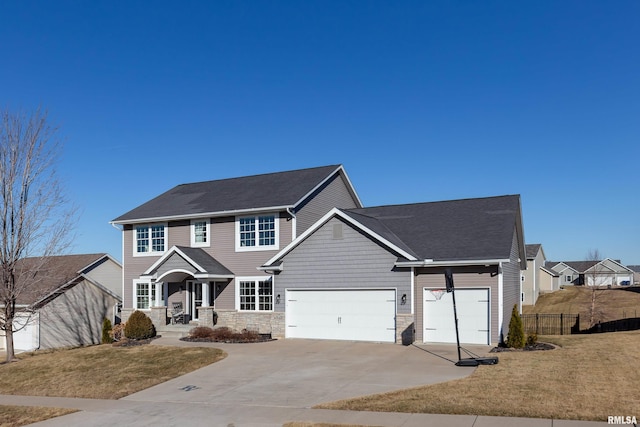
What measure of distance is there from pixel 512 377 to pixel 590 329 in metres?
21.5

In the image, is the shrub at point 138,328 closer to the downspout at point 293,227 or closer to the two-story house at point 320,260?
the two-story house at point 320,260

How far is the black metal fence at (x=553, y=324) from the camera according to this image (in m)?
30.0

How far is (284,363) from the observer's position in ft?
62.0

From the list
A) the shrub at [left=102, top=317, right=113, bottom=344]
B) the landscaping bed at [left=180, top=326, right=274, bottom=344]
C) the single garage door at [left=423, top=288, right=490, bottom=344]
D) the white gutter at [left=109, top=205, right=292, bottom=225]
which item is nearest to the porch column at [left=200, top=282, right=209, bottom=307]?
the landscaping bed at [left=180, top=326, right=274, bottom=344]

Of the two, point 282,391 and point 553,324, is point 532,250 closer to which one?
point 553,324

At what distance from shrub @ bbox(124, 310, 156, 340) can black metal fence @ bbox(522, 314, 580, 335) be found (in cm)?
1907

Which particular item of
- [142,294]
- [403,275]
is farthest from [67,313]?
[403,275]

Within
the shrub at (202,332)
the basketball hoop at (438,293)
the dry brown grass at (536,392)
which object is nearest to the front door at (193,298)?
the shrub at (202,332)

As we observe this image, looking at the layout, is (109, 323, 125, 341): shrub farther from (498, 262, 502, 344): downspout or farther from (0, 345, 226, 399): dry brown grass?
(498, 262, 502, 344): downspout

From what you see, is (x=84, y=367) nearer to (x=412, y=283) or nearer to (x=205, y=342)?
(x=205, y=342)

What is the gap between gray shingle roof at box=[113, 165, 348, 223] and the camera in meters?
29.4

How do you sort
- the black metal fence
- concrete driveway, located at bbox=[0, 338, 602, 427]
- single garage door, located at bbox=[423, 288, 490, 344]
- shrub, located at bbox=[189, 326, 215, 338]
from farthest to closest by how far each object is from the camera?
the black metal fence
shrub, located at bbox=[189, 326, 215, 338]
single garage door, located at bbox=[423, 288, 490, 344]
concrete driveway, located at bbox=[0, 338, 602, 427]

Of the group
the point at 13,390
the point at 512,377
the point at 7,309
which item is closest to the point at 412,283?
the point at 512,377

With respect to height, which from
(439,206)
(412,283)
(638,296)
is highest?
(439,206)
